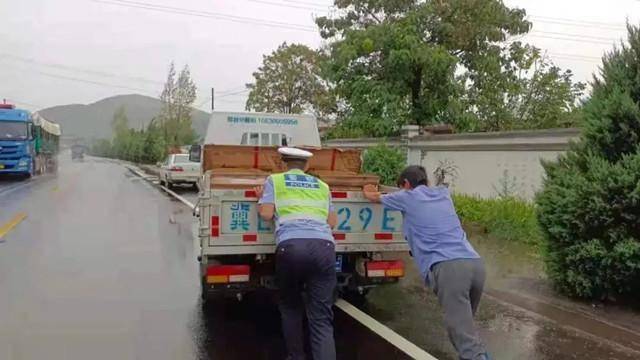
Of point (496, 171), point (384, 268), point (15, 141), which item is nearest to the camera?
point (384, 268)

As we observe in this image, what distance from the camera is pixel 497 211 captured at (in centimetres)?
1128

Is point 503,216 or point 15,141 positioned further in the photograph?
point 15,141

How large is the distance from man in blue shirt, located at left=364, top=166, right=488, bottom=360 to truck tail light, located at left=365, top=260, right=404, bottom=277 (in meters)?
1.38

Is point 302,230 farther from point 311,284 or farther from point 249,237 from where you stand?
point 249,237

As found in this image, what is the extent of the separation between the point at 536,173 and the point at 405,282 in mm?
4926

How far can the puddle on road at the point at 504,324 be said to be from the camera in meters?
5.20

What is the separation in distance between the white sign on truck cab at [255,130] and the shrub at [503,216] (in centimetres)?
349

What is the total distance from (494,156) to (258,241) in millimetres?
8955

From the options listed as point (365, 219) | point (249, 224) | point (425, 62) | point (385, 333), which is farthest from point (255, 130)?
point (425, 62)

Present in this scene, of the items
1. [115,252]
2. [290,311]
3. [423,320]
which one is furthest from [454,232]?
[115,252]

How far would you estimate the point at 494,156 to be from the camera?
13188 millimetres

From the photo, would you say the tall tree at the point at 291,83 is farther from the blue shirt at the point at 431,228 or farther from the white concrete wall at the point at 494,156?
the blue shirt at the point at 431,228

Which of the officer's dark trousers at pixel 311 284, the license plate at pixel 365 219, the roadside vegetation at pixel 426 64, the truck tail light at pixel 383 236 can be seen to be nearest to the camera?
the officer's dark trousers at pixel 311 284

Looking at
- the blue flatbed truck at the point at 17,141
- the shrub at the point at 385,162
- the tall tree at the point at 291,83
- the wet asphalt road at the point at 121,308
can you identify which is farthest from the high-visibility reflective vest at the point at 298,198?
the tall tree at the point at 291,83
